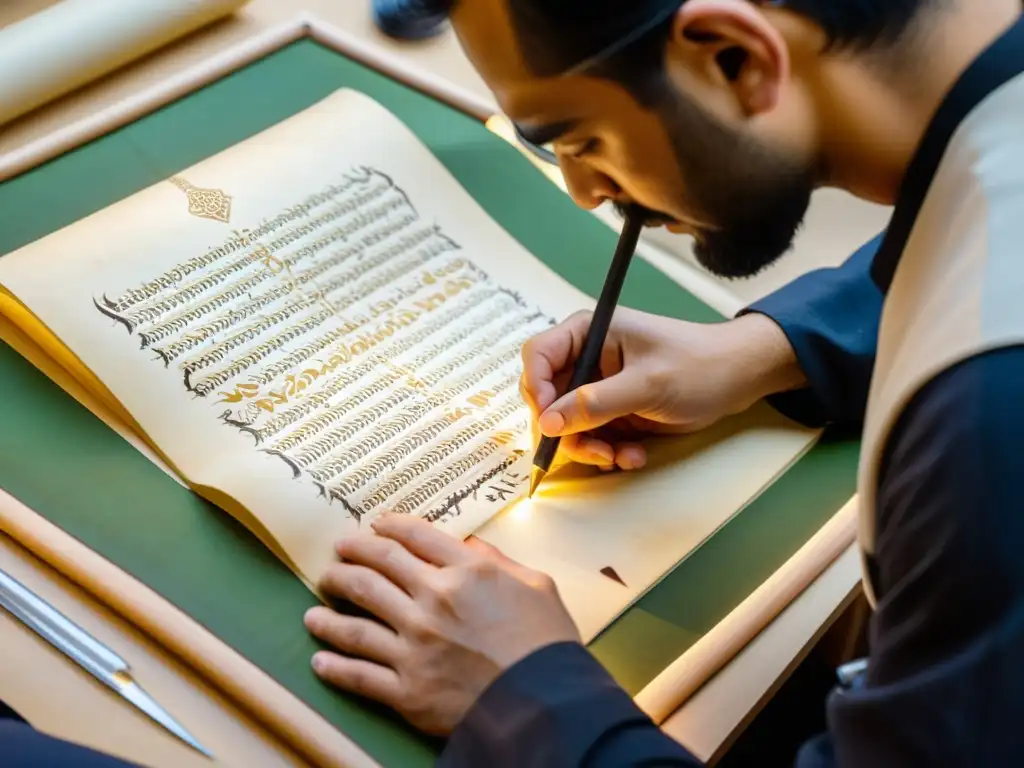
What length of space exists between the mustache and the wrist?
13 centimetres

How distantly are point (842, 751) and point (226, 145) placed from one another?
629mm

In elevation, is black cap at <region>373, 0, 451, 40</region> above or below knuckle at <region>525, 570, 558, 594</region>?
above

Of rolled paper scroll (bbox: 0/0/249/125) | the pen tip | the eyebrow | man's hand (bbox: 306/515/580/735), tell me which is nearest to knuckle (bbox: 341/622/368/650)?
man's hand (bbox: 306/515/580/735)

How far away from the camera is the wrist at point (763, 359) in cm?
68

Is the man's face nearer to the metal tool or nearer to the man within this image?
the man

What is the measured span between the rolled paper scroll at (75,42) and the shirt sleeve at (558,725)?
62 centimetres

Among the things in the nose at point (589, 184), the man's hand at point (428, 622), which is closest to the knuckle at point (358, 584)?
the man's hand at point (428, 622)

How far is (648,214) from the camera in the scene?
23.0 inches

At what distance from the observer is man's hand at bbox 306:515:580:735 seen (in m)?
0.51

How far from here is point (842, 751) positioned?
44cm

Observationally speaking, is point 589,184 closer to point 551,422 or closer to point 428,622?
point 551,422

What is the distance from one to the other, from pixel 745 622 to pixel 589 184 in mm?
261

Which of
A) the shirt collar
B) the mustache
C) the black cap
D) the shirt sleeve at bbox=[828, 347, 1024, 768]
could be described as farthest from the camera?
the black cap

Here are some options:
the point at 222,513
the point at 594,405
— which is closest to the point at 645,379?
the point at 594,405
